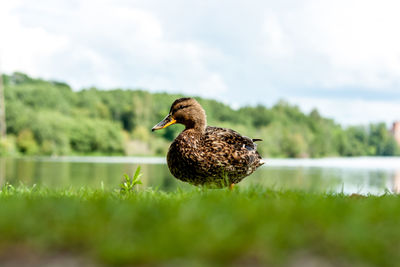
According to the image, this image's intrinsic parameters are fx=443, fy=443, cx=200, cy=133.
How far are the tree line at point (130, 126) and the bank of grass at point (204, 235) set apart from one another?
60.6 m

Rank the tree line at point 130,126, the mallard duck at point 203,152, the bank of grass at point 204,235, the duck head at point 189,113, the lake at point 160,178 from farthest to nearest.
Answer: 1. the tree line at point 130,126
2. the lake at point 160,178
3. the duck head at point 189,113
4. the mallard duck at point 203,152
5. the bank of grass at point 204,235

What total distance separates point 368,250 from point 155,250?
148cm

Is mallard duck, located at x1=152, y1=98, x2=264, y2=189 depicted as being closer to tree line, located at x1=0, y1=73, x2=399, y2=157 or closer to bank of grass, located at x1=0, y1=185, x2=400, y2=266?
bank of grass, located at x1=0, y1=185, x2=400, y2=266

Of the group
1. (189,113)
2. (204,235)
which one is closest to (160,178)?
(189,113)

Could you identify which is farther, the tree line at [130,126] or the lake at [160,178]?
the tree line at [130,126]

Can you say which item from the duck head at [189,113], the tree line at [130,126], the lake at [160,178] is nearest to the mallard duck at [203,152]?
the duck head at [189,113]

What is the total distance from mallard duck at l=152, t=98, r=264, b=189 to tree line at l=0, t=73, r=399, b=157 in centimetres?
5742

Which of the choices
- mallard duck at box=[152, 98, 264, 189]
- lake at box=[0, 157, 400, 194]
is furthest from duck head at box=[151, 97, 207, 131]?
lake at box=[0, 157, 400, 194]

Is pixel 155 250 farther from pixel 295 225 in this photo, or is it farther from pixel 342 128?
pixel 342 128

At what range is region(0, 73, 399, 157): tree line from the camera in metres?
70.1

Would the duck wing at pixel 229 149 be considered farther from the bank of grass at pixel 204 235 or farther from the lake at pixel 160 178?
the bank of grass at pixel 204 235

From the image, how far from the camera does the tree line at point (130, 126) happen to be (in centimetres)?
7012

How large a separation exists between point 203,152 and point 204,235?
10.7ft

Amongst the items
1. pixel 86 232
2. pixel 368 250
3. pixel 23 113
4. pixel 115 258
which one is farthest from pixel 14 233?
pixel 23 113
